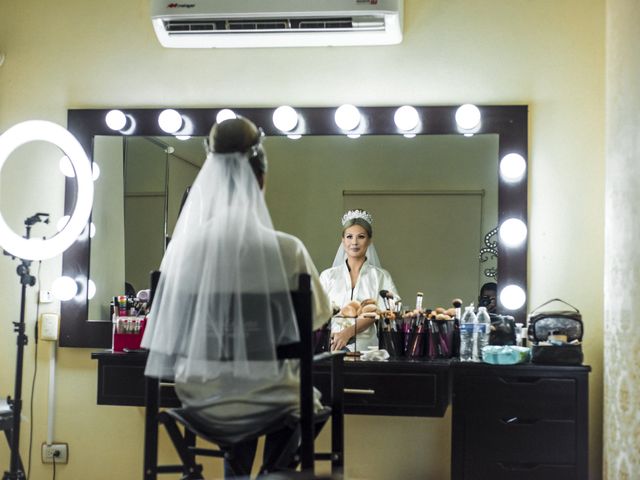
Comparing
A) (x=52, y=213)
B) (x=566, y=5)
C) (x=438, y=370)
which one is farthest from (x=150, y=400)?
(x=566, y=5)

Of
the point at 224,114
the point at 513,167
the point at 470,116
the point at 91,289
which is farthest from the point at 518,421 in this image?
the point at 91,289

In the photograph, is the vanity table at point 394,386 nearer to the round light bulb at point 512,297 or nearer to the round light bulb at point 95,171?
the round light bulb at point 512,297

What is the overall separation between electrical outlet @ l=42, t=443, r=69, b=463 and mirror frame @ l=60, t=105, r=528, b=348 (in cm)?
39

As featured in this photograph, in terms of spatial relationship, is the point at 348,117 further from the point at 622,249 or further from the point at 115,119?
the point at 622,249

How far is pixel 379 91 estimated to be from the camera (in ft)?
10.3

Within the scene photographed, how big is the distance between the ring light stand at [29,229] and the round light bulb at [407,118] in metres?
1.18

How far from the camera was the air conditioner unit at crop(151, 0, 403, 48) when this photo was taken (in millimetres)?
3002

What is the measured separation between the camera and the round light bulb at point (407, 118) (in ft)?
10.1

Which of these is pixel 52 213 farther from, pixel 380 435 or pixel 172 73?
pixel 380 435

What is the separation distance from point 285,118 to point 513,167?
0.85 metres

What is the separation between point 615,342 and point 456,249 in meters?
0.64

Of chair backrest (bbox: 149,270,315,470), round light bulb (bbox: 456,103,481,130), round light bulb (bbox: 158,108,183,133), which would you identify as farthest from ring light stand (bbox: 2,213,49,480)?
round light bulb (bbox: 456,103,481,130)

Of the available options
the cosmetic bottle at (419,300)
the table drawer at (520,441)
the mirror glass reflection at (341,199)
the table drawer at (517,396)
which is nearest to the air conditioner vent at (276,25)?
the mirror glass reflection at (341,199)

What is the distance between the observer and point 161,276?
205 cm
